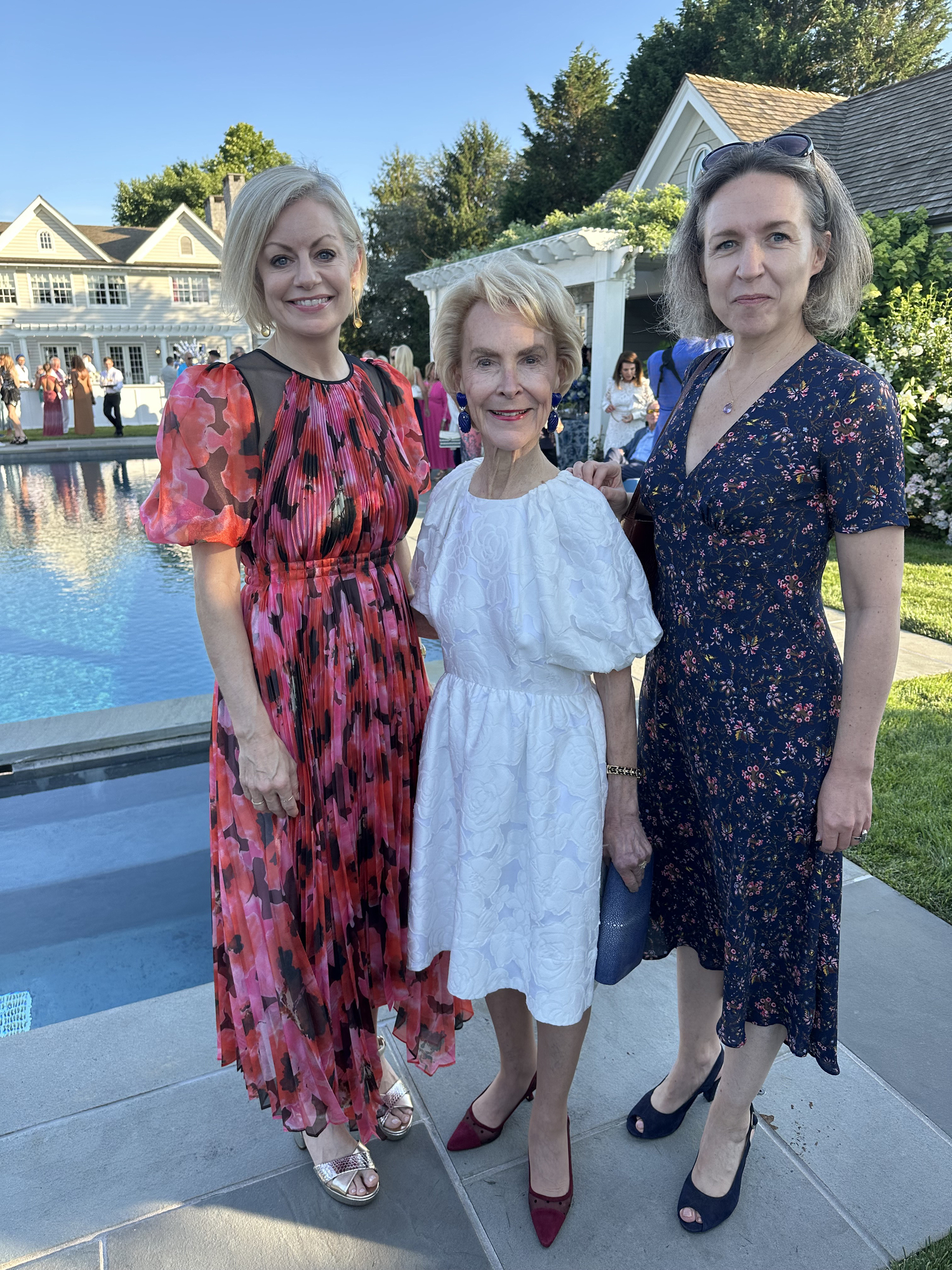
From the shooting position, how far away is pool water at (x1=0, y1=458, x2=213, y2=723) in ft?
18.9

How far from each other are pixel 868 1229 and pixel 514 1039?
82 cm

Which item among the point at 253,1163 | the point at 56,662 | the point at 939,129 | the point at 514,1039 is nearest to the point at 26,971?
the point at 253,1163

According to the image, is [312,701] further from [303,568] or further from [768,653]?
[768,653]

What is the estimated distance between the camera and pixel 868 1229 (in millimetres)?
1767

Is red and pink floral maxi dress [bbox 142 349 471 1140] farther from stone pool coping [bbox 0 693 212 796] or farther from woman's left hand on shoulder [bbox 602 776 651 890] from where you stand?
stone pool coping [bbox 0 693 212 796]

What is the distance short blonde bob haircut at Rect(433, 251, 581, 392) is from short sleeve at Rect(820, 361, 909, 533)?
0.50 m

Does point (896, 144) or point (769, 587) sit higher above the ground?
point (896, 144)

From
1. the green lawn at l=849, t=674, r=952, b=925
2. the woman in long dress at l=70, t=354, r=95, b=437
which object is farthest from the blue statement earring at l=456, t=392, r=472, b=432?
the woman in long dress at l=70, t=354, r=95, b=437

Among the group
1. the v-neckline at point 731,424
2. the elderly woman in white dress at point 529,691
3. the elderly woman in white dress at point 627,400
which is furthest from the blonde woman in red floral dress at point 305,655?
the elderly woman in white dress at point 627,400

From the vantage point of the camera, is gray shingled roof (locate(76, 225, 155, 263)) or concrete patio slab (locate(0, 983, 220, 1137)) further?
gray shingled roof (locate(76, 225, 155, 263))

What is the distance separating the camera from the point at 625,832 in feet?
5.58

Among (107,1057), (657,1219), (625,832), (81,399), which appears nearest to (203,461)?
(625,832)

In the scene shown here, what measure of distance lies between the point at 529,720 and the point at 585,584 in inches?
11.3

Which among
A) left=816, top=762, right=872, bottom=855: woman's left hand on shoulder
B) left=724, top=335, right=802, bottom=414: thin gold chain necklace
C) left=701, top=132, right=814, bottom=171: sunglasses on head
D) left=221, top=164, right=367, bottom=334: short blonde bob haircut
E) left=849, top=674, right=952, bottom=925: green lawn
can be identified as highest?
left=701, top=132, right=814, bottom=171: sunglasses on head
